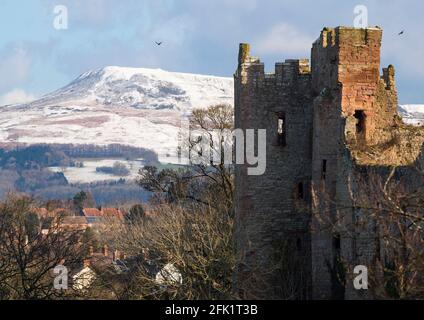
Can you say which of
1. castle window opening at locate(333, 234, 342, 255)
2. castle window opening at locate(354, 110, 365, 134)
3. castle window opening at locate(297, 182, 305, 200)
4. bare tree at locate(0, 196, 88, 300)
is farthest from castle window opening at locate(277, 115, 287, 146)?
bare tree at locate(0, 196, 88, 300)

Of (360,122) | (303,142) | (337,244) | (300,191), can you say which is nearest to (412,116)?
(303,142)

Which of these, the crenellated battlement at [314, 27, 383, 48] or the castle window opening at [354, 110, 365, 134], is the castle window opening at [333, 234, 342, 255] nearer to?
the castle window opening at [354, 110, 365, 134]

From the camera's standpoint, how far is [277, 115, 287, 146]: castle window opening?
38188 mm

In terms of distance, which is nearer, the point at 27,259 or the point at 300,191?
the point at 300,191

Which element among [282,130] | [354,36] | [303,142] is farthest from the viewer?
[282,130]

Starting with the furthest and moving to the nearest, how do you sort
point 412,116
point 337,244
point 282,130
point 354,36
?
point 412,116 < point 282,130 < point 354,36 < point 337,244

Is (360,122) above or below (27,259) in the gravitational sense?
above

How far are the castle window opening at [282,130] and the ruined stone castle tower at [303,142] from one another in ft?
0.11

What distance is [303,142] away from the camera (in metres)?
38.0

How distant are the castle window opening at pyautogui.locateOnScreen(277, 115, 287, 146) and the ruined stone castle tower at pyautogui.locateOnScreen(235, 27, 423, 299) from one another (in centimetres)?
3

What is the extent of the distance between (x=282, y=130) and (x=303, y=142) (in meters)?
0.87

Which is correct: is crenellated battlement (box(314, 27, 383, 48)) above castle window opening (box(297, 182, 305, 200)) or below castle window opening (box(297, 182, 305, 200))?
above

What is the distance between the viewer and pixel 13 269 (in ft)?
152

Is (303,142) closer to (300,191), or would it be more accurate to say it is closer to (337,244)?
(300,191)
